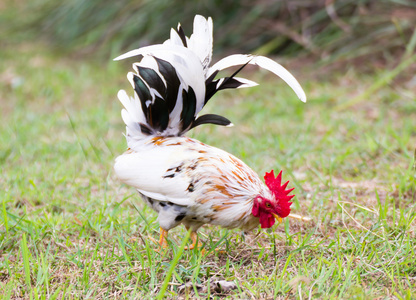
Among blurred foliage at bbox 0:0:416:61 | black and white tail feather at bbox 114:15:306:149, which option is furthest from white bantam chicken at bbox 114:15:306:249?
blurred foliage at bbox 0:0:416:61

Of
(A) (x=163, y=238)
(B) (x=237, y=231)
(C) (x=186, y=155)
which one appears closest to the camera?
(C) (x=186, y=155)

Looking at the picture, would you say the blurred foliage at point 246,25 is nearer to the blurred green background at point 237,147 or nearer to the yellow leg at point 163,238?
the blurred green background at point 237,147

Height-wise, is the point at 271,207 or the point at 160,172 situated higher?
the point at 160,172

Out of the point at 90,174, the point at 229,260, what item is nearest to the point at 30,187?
the point at 90,174

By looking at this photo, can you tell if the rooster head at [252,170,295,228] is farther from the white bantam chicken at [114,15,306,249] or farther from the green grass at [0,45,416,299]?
the green grass at [0,45,416,299]

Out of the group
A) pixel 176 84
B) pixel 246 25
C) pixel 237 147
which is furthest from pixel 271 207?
pixel 246 25

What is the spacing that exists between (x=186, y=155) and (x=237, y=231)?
60cm

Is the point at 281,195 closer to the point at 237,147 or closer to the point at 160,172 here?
the point at 160,172

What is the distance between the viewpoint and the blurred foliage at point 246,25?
6.07m

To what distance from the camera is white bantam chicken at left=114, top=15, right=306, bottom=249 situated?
7.70ft

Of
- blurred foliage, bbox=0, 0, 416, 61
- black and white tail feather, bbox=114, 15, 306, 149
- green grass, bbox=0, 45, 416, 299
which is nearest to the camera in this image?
green grass, bbox=0, 45, 416, 299

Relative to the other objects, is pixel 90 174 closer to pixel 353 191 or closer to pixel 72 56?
pixel 353 191

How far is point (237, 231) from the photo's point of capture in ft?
9.35

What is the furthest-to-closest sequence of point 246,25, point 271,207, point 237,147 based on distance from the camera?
1. point 246,25
2. point 237,147
3. point 271,207
